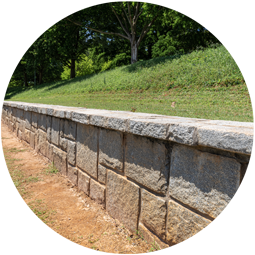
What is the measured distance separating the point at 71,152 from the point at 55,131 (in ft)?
2.80

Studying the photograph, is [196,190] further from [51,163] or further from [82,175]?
[51,163]

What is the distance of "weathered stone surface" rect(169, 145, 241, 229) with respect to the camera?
144 centimetres

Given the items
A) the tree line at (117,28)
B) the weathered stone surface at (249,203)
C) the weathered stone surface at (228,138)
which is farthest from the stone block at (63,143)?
the tree line at (117,28)

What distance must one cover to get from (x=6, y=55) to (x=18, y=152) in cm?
3004

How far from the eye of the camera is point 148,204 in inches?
84.8

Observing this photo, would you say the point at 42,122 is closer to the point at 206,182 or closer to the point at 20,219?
the point at 20,219

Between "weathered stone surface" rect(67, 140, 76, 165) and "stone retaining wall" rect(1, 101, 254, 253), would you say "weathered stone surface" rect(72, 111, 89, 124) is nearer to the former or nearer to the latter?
"stone retaining wall" rect(1, 101, 254, 253)

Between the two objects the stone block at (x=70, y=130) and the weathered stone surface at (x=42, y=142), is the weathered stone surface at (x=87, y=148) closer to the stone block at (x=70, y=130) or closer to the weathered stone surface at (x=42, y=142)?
the stone block at (x=70, y=130)

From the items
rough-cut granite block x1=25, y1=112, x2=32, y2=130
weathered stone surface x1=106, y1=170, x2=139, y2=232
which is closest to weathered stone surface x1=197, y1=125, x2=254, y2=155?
weathered stone surface x1=106, y1=170, x2=139, y2=232

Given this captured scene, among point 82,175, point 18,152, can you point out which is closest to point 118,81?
point 18,152

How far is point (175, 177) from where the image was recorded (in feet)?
6.06

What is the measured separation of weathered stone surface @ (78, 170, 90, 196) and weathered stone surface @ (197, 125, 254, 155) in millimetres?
2194

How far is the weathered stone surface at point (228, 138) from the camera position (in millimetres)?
1259

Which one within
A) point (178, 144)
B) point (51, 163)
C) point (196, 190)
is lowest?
point (51, 163)
